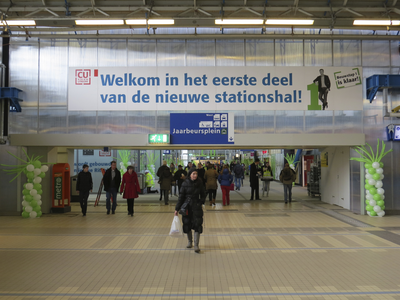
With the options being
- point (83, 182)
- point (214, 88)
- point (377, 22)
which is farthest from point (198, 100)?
point (377, 22)

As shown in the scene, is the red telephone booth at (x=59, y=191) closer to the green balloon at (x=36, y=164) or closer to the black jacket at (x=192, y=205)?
the green balloon at (x=36, y=164)

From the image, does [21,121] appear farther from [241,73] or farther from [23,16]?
[241,73]

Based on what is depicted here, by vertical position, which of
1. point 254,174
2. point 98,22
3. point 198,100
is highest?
point 98,22

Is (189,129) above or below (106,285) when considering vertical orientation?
above

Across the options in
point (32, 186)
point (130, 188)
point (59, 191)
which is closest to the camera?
point (130, 188)

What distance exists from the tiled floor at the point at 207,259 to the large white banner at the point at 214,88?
12.4 feet

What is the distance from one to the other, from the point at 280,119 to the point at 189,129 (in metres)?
3.09

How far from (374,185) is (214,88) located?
19.6ft

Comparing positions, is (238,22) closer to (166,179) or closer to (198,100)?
(198,100)

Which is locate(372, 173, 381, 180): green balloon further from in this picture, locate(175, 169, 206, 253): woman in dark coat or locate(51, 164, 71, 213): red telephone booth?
locate(51, 164, 71, 213): red telephone booth

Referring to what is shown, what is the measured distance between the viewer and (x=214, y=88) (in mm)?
13070

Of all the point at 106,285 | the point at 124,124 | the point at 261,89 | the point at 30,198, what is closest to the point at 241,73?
the point at 261,89

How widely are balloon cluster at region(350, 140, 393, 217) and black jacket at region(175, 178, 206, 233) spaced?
22.4 ft

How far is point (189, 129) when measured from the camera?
42.6 ft
